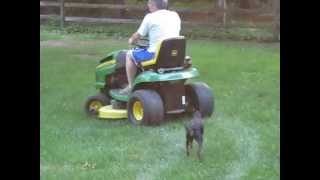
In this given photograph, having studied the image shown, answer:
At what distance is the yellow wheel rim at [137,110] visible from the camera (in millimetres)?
4672

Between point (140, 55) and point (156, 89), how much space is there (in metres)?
0.25

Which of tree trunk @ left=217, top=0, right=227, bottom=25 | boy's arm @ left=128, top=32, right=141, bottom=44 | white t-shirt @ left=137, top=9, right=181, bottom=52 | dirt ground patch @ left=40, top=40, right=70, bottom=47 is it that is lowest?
dirt ground patch @ left=40, top=40, right=70, bottom=47

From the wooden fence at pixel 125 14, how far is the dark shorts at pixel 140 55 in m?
0.22

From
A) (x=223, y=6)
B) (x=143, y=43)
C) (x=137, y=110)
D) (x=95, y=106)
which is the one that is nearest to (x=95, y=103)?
(x=95, y=106)

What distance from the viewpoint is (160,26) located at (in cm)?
440

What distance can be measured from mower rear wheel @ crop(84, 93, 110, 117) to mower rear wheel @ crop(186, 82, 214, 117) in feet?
1.97

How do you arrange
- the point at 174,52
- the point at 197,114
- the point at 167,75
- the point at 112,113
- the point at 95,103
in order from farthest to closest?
1. the point at 95,103
2. the point at 112,113
3. the point at 167,75
4. the point at 174,52
5. the point at 197,114

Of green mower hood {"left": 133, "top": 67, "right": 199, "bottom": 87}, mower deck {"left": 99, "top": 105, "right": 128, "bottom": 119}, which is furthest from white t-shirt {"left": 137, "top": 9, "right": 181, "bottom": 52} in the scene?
→ mower deck {"left": 99, "top": 105, "right": 128, "bottom": 119}

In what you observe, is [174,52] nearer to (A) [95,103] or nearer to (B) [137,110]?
(B) [137,110]

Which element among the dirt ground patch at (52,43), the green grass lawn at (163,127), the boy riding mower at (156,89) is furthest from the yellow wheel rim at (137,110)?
the dirt ground patch at (52,43)

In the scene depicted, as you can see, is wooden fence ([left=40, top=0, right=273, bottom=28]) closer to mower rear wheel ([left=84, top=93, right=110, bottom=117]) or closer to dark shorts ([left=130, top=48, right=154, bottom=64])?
dark shorts ([left=130, top=48, right=154, bottom=64])

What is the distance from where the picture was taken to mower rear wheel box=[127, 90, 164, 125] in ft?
15.0

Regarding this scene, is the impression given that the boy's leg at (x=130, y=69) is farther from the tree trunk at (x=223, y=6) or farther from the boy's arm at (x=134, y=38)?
the tree trunk at (x=223, y=6)
